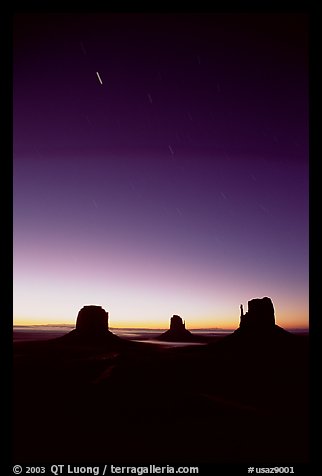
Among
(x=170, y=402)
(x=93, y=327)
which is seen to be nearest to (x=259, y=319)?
(x=93, y=327)

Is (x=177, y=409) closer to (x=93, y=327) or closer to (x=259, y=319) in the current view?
(x=259, y=319)

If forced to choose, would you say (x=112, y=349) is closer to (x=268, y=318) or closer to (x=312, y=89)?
(x=268, y=318)

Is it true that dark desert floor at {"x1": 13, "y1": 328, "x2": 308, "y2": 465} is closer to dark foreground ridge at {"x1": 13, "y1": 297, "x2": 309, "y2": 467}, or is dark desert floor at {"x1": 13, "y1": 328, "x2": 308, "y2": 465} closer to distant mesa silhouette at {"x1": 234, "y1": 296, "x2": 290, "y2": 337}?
dark foreground ridge at {"x1": 13, "y1": 297, "x2": 309, "y2": 467}

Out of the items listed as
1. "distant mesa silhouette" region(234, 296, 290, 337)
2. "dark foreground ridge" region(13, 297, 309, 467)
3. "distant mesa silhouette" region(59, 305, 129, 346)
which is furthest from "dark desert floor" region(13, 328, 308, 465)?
"distant mesa silhouette" region(59, 305, 129, 346)

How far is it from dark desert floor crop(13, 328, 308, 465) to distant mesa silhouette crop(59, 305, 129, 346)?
1009 inches

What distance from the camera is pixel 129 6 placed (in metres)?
4.79

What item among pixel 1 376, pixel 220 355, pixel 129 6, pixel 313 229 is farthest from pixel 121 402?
pixel 220 355

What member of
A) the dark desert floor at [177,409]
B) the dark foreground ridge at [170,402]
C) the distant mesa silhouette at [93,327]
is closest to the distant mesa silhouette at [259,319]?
the dark foreground ridge at [170,402]

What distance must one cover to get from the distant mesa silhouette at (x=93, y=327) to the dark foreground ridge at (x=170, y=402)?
203 mm

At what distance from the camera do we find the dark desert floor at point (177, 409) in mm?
7102

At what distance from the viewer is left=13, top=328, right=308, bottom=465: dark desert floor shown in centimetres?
710

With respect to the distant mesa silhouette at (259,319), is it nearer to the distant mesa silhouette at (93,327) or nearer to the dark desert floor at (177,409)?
the dark desert floor at (177,409)

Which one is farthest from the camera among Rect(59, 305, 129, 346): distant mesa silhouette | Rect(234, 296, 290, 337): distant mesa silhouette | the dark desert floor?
Rect(59, 305, 129, 346): distant mesa silhouette

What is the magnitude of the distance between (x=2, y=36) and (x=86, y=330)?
7123cm
